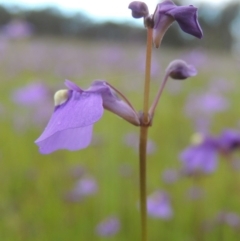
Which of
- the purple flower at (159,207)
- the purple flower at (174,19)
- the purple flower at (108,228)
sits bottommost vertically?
the purple flower at (108,228)

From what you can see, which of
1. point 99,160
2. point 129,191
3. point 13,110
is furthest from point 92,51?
point 129,191

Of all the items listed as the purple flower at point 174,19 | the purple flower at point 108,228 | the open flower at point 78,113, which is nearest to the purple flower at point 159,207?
the purple flower at point 108,228

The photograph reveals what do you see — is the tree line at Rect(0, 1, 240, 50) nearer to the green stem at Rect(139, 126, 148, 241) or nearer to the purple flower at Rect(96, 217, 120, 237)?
the purple flower at Rect(96, 217, 120, 237)

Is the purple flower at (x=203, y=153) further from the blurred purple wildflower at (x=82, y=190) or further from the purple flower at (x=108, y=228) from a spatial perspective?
the blurred purple wildflower at (x=82, y=190)

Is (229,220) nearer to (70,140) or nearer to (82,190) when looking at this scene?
(82,190)

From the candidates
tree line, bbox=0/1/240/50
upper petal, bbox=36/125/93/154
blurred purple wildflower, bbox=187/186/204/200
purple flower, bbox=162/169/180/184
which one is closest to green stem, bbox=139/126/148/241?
upper petal, bbox=36/125/93/154

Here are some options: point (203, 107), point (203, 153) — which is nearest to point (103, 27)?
point (203, 107)

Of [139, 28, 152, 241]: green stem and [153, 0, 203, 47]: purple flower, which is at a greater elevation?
[153, 0, 203, 47]: purple flower
